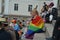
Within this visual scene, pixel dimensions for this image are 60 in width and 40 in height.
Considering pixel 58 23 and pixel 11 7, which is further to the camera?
pixel 11 7

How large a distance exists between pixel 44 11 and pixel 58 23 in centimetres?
1120

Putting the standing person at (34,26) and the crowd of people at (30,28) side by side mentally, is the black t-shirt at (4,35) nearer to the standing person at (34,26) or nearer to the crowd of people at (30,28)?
the crowd of people at (30,28)

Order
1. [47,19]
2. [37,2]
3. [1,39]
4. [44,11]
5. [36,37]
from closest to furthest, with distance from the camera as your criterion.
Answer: [1,39] < [36,37] < [47,19] < [44,11] < [37,2]

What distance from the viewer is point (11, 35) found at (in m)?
5.54

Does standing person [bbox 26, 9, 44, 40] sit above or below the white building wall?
above

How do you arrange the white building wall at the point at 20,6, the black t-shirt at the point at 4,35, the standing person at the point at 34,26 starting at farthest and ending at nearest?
1. the white building wall at the point at 20,6
2. the standing person at the point at 34,26
3. the black t-shirt at the point at 4,35

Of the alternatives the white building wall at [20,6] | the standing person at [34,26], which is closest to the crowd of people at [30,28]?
the standing person at [34,26]

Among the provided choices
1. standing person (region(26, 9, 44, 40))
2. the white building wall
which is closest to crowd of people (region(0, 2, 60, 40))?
standing person (region(26, 9, 44, 40))

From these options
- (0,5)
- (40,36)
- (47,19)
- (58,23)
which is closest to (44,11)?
(47,19)

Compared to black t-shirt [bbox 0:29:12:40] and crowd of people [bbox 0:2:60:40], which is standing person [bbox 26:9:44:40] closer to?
crowd of people [bbox 0:2:60:40]

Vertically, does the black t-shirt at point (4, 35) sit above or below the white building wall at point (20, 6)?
above

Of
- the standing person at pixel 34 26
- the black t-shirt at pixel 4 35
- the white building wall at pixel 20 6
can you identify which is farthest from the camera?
the white building wall at pixel 20 6

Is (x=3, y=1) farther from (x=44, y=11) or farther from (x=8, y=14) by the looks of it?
(x=44, y=11)

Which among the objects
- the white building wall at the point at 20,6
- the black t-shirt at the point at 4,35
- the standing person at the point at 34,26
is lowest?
the white building wall at the point at 20,6
